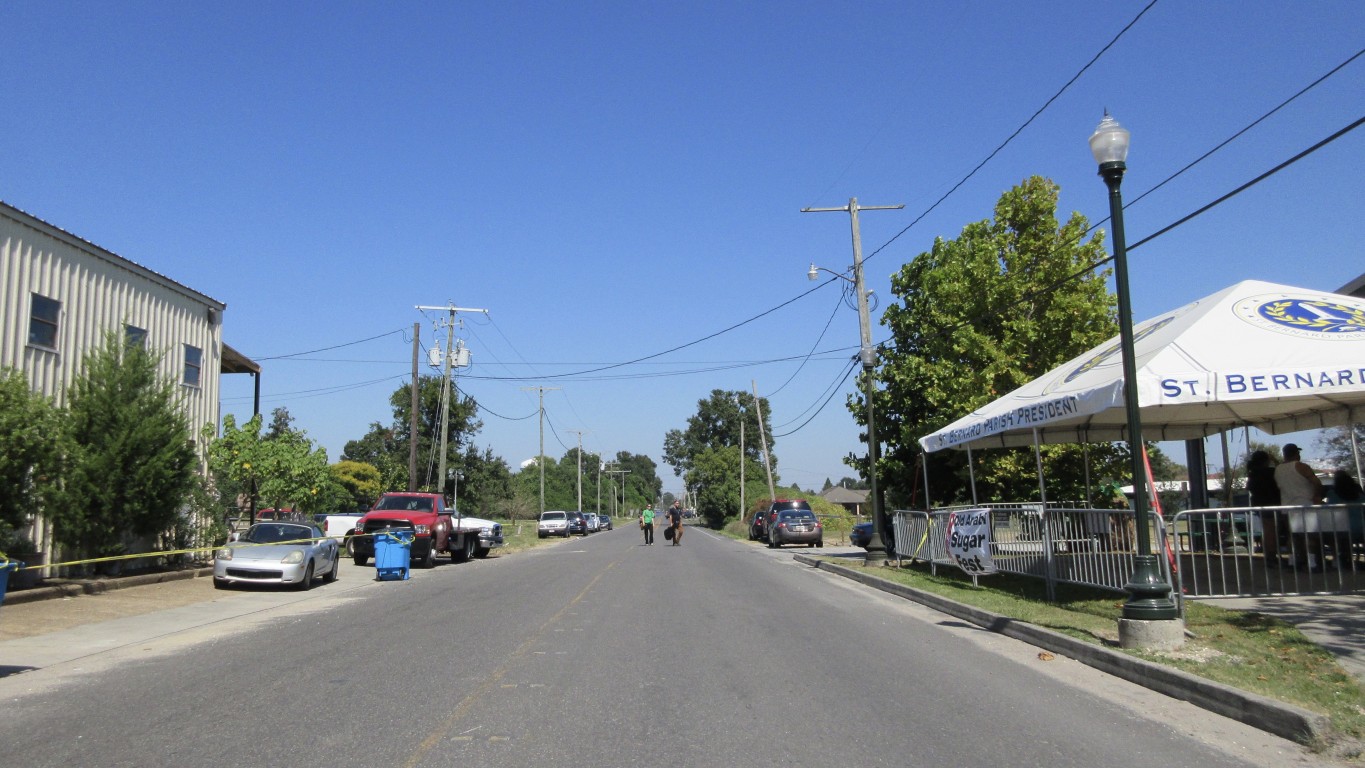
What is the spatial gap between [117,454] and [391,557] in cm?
632

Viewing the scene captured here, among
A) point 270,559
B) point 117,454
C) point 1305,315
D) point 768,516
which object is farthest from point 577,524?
point 1305,315

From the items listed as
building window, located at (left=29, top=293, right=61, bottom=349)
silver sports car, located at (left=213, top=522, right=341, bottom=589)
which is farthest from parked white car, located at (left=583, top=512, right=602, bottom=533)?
building window, located at (left=29, top=293, right=61, bottom=349)

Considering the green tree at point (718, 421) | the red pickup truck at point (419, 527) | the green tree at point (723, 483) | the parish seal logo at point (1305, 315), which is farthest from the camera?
the green tree at point (718, 421)

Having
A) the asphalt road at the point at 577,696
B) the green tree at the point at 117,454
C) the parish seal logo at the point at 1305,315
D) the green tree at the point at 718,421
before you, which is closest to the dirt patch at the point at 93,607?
the asphalt road at the point at 577,696

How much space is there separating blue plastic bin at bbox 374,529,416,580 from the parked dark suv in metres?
21.7

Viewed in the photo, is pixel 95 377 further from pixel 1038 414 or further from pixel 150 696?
pixel 1038 414

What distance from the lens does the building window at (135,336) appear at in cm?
1848

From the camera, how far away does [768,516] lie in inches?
1741

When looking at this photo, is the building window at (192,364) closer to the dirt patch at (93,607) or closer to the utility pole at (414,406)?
the dirt patch at (93,607)

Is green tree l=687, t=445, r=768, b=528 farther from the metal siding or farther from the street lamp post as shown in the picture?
the street lamp post

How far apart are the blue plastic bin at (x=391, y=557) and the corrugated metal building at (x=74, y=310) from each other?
194 inches

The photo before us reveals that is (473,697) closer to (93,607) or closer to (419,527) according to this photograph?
(93,607)

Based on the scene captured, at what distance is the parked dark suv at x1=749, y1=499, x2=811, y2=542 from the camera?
138ft

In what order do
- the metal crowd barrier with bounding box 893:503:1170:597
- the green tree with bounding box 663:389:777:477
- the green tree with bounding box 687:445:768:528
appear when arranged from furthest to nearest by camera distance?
1. the green tree with bounding box 663:389:777:477
2. the green tree with bounding box 687:445:768:528
3. the metal crowd barrier with bounding box 893:503:1170:597
